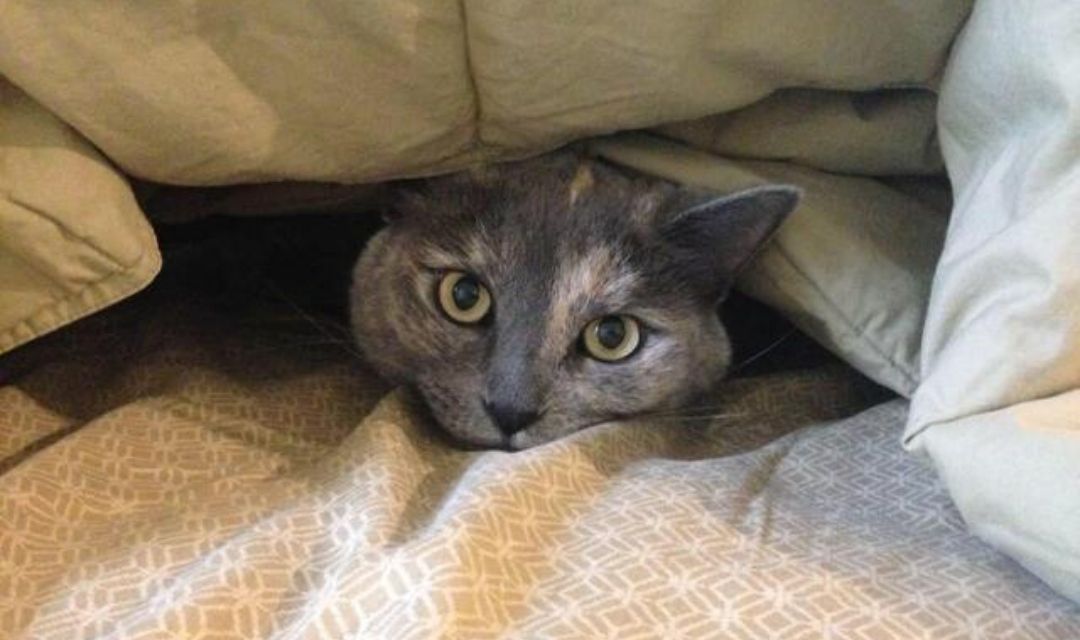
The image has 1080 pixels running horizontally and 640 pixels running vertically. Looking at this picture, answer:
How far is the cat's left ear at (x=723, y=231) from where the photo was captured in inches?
42.3

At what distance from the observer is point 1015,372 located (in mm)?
799

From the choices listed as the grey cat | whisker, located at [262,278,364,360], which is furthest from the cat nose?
whisker, located at [262,278,364,360]

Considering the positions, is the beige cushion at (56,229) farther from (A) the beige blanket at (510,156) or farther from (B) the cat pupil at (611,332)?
(B) the cat pupil at (611,332)

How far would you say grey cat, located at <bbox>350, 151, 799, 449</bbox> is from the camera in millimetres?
1098

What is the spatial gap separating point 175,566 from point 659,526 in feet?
1.06

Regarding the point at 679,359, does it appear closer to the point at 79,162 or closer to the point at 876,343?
the point at 876,343

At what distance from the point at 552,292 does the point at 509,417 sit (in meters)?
0.13

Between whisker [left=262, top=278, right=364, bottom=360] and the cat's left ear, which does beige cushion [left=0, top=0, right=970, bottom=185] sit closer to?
the cat's left ear

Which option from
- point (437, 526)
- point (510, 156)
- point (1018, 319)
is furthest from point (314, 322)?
point (1018, 319)

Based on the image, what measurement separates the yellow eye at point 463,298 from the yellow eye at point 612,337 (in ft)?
0.34

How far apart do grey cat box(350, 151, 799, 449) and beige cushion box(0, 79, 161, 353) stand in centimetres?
30

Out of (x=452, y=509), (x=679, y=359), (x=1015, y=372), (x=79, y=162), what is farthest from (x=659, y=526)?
(x=79, y=162)

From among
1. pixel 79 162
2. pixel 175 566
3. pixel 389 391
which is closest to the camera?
pixel 175 566

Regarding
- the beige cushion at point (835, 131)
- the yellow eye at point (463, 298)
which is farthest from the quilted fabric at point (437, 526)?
the beige cushion at point (835, 131)
